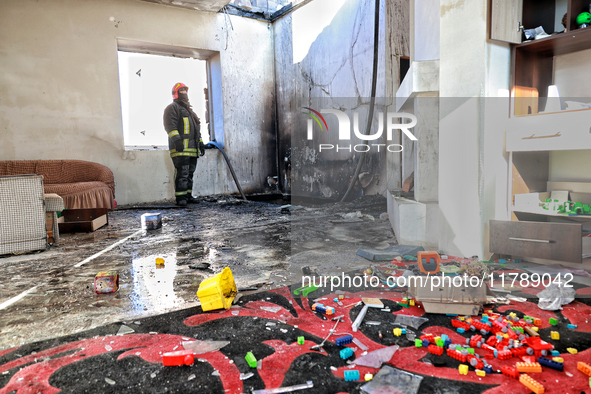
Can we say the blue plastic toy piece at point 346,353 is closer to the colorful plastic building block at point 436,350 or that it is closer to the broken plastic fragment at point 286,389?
the broken plastic fragment at point 286,389

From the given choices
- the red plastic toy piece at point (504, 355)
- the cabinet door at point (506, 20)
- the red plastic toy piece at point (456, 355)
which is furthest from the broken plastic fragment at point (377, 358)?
the cabinet door at point (506, 20)

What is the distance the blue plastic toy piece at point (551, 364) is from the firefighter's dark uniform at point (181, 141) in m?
5.31

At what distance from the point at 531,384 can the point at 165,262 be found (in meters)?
2.26

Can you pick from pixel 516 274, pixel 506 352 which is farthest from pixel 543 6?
pixel 506 352

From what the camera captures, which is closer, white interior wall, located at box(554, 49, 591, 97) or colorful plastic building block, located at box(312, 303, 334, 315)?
colorful plastic building block, located at box(312, 303, 334, 315)

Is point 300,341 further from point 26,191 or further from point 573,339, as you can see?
point 26,191

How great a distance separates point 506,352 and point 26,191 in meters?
3.37

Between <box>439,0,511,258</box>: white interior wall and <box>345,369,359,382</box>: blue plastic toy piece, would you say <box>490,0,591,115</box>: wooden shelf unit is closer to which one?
<box>439,0,511,258</box>: white interior wall

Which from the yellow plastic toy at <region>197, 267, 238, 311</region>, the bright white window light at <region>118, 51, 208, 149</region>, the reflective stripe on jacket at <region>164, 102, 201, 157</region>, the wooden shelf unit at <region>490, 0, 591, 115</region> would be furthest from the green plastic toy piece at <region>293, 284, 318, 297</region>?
the bright white window light at <region>118, 51, 208, 149</region>

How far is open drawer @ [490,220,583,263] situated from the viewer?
2074mm

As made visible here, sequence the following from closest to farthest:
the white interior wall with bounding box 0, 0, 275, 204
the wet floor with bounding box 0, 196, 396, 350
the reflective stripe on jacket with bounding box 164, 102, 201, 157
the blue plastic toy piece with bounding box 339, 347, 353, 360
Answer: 1. the blue plastic toy piece with bounding box 339, 347, 353, 360
2. the wet floor with bounding box 0, 196, 396, 350
3. the white interior wall with bounding box 0, 0, 275, 204
4. the reflective stripe on jacket with bounding box 164, 102, 201, 157

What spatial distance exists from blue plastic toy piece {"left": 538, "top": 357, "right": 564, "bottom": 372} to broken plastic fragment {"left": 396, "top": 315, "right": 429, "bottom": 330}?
0.43m

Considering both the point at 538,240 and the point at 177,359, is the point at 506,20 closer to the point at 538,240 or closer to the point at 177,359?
the point at 538,240

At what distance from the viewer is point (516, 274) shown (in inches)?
84.4
